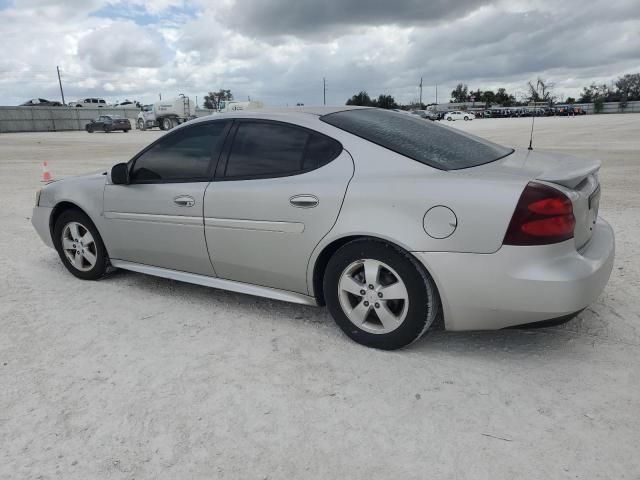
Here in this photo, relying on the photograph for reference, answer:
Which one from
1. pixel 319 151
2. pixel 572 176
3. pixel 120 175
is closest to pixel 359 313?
pixel 319 151

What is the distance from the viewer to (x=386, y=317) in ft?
10.1

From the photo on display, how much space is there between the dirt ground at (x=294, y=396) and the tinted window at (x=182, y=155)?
3.25ft

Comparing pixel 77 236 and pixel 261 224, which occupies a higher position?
pixel 261 224

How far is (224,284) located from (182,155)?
1019mm

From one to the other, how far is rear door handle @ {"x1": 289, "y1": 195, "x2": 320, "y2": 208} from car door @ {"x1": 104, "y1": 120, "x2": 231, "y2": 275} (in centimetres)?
79

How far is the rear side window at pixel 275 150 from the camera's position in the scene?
131 inches

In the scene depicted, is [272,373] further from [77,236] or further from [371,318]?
[77,236]

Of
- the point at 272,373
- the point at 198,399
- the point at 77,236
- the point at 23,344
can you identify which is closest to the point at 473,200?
the point at 272,373

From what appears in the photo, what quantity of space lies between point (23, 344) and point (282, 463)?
211cm

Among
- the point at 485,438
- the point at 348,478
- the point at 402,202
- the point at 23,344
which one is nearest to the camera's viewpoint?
the point at 348,478

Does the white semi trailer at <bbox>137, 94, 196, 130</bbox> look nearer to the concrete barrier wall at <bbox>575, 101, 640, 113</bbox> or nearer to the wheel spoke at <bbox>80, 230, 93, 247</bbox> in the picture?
the wheel spoke at <bbox>80, 230, 93, 247</bbox>

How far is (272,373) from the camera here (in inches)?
117

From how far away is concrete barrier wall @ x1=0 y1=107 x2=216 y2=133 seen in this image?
53125mm

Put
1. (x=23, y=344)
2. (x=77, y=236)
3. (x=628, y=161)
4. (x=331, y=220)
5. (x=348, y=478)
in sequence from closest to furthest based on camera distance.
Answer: (x=348, y=478)
(x=331, y=220)
(x=23, y=344)
(x=77, y=236)
(x=628, y=161)
